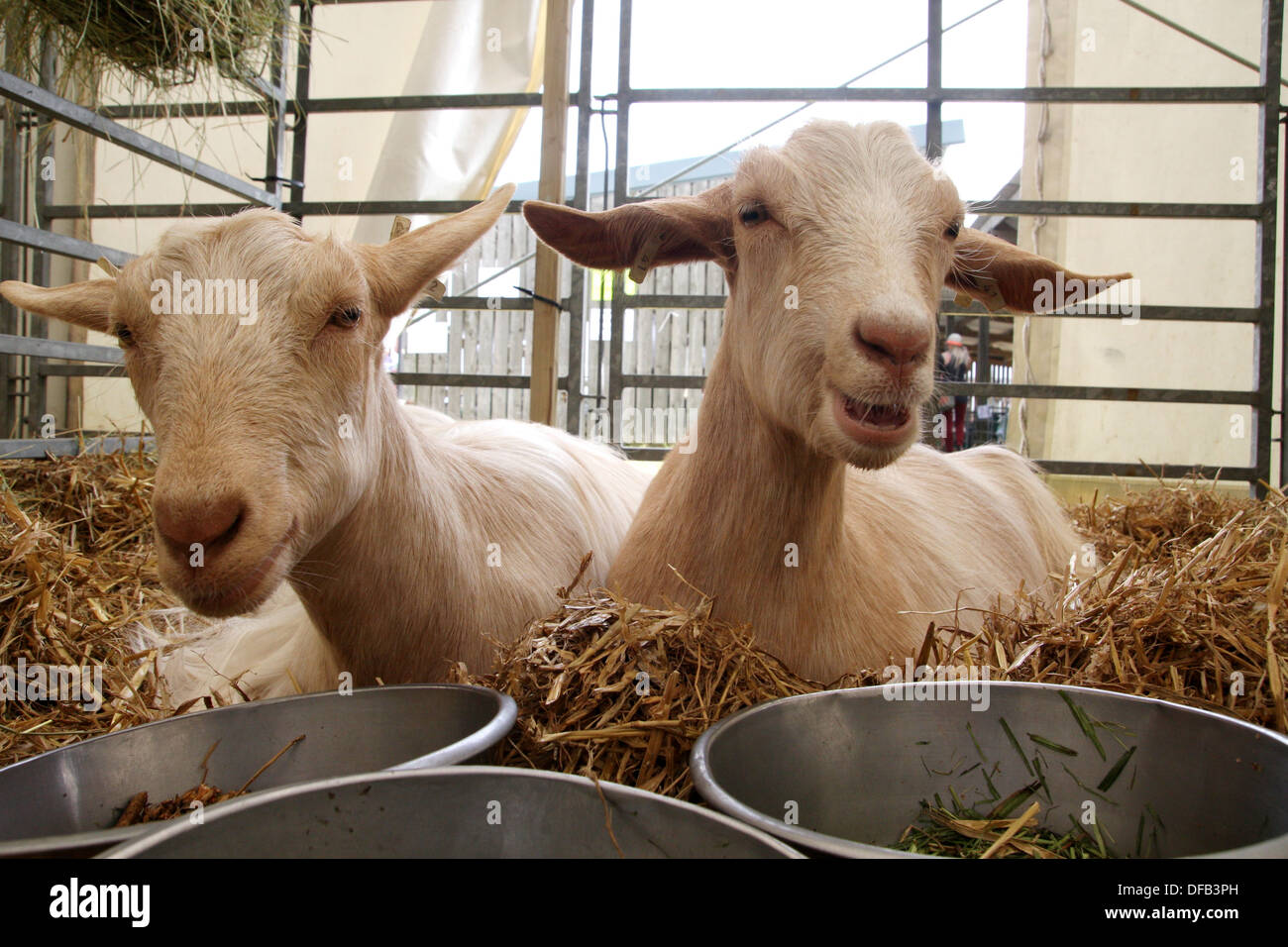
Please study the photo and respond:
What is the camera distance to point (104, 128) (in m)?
4.36

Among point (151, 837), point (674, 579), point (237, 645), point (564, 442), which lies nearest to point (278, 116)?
point (564, 442)

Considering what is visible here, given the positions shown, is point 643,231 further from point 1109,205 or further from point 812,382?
point 1109,205

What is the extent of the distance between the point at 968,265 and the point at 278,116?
4.96 meters

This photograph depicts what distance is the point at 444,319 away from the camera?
28.4ft

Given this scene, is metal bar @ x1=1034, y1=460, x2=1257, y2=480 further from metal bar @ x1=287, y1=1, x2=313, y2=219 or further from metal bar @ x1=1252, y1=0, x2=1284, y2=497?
metal bar @ x1=287, y1=1, x2=313, y2=219

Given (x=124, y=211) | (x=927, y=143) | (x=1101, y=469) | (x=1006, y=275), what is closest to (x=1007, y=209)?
(x=927, y=143)

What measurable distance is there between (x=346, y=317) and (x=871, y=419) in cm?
122

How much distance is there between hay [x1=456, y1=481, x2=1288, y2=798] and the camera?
172cm

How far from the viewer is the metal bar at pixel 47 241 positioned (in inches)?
152

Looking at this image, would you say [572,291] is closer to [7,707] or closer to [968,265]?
[968,265]

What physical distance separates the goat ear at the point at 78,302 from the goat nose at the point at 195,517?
907 millimetres

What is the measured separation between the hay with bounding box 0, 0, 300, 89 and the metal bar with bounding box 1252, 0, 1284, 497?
20.0 feet

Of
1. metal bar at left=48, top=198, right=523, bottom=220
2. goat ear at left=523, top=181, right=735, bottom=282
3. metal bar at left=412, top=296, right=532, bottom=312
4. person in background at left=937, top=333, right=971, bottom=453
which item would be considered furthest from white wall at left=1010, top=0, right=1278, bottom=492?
goat ear at left=523, top=181, right=735, bottom=282

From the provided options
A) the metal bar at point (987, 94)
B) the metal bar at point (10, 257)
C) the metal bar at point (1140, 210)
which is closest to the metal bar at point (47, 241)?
the metal bar at point (10, 257)
